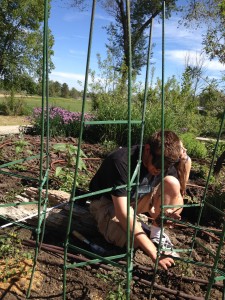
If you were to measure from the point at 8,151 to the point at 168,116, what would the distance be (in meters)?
2.91

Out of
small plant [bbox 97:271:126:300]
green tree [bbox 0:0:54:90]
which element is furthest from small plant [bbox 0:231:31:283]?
green tree [bbox 0:0:54:90]

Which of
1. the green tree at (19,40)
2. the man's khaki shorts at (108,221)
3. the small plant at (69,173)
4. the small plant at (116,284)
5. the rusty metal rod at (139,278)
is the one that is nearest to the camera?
the small plant at (116,284)

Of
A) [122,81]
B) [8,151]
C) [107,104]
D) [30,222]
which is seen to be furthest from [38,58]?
[30,222]

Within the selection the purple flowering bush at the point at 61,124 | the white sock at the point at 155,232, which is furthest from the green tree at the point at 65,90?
the white sock at the point at 155,232

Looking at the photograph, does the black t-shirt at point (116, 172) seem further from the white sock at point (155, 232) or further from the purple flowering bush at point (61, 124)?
the purple flowering bush at point (61, 124)

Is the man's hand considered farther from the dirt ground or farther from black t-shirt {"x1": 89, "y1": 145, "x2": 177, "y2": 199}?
black t-shirt {"x1": 89, "y1": 145, "x2": 177, "y2": 199}

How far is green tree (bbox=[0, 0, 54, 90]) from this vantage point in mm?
12977

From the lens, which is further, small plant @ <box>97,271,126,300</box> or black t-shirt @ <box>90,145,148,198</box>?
black t-shirt @ <box>90,145,148,198</box>

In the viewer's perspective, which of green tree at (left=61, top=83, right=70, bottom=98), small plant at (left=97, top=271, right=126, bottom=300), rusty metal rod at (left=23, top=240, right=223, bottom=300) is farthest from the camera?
green tree at (left=61, top=83, right=70, bottom=98)

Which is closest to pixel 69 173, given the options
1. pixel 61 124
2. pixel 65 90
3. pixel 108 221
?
pixel 108 221

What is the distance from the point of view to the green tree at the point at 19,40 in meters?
13.0

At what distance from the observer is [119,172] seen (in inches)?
80.1

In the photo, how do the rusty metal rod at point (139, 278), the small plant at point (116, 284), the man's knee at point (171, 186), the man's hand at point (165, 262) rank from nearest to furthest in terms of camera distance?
the small plant at point (116, 284) → the rusty metal rod at point (139, 278) → the man's hand at point (165, 262) → the man's knee at point (171, 186)

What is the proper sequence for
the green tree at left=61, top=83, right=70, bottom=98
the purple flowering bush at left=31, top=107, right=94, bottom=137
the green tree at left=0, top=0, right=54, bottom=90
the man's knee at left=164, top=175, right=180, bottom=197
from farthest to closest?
the green tree at left=61, top=83, right=70, bottom=98 < the green tree at left=0, top=0, right=54, bottom=90 < the purple flowering bush at left=31, top=107, right=94, bottom=137 < the man's knee at left=164, top=175, right=180, bottom=197
